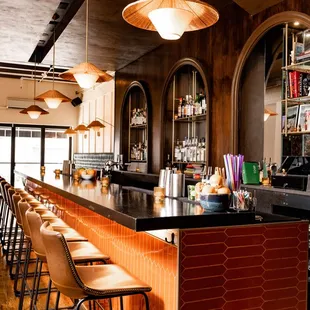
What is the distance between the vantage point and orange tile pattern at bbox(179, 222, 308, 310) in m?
1.87

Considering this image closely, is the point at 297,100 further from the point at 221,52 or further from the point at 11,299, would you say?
the point at 11,299

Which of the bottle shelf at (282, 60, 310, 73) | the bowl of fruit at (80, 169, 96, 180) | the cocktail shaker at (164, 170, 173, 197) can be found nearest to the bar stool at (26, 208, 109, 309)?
the cocktail shaker at (164, 170, 173, 197)

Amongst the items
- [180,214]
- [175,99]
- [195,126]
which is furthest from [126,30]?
[180,214]

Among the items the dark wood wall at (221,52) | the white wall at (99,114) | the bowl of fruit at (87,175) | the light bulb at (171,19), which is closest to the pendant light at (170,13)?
the light bulb at (171,19)

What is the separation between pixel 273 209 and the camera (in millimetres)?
3254

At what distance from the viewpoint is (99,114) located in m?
9.75

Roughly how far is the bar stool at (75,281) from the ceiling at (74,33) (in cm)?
294

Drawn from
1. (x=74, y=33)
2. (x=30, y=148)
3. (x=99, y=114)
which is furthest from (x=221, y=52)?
(x=30, y=148)

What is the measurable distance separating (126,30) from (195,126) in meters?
1.61

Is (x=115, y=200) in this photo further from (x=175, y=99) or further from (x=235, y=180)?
(x=175, y=99)

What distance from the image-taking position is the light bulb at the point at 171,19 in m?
2.28

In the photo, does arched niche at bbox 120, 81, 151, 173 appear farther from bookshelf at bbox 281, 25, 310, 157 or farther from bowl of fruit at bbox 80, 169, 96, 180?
bookshelf at bbox 281, 25, 310, 157

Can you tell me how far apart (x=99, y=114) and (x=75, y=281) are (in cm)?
813

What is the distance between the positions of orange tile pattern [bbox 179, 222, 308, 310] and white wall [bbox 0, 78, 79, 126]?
32.2ft
